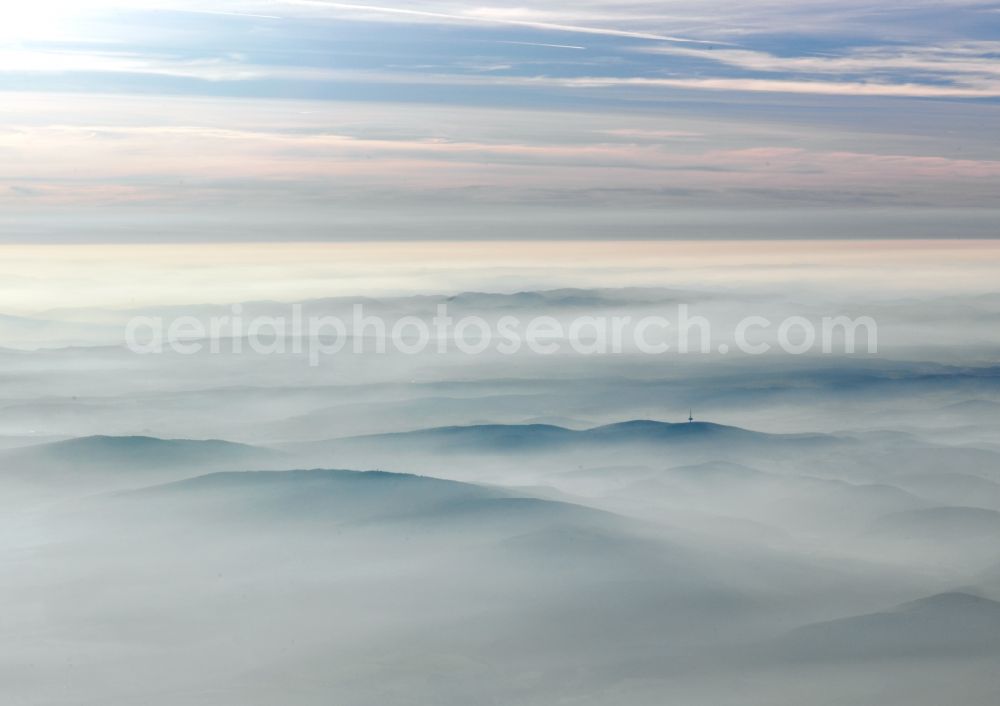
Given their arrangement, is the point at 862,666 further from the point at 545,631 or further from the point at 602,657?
the point at 545,631

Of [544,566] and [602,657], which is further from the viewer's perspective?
[544,566]

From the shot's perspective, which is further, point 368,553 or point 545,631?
point 368,553

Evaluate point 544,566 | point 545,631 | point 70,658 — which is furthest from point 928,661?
point 70,658

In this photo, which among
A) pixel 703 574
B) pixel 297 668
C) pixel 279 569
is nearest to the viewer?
pixel 297 668

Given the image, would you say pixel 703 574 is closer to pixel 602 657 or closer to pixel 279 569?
pixel 602 657

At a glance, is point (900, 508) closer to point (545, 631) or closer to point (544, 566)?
point (544, 566)

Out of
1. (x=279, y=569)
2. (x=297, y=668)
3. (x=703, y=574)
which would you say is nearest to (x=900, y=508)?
(x=703, y=574)

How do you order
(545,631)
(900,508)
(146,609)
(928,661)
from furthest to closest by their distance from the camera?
(900,508) < (146,609) < (545,631) < (928,661)

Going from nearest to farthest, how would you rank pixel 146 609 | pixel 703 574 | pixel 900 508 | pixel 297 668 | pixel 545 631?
pixel 297 668, pixel 545 631, pixel 146 609, pixel 703 574, pixel 900 508

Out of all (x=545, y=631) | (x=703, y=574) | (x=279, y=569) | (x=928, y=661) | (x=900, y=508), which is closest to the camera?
(x=928, y=661)
